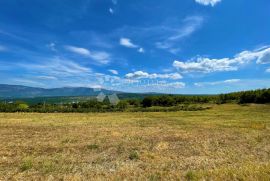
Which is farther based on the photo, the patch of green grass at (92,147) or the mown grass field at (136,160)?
the patch of green grass at (92,147)

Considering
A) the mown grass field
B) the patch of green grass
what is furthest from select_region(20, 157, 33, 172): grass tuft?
the patch of green grass

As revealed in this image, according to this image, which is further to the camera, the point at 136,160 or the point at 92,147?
the point at 92,147

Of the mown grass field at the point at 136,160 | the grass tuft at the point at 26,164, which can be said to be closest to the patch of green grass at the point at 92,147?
the mown grass field at the point at 136,160

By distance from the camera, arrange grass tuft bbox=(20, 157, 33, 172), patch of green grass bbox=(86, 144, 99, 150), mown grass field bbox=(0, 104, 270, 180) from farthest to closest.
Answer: patch of green grass bbox=(86, 144, 99, 150), grass tuft bbox=(20, 157, 33, 172), mown grass field bbox=(0, 104, 270, 180)

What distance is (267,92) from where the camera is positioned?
350 feet

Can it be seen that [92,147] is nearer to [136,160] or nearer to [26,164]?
[136,160]

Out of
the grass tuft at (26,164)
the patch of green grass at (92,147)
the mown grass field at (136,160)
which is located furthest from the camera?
the patch of green grass at (92,147)

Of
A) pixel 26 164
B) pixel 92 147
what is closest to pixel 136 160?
pixel 92 147

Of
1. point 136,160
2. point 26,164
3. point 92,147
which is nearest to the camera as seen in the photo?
point 26,164

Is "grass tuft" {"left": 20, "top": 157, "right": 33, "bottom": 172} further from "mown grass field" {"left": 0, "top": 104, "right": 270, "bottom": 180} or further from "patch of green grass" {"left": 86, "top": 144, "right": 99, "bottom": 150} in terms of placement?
"patch of green grass" {"left": 86, "top": 144, "right": 99, "bottom": 150}

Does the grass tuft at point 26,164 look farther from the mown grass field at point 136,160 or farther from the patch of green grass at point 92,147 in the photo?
the patch of green grass at point 92,147

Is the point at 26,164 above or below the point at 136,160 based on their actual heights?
above

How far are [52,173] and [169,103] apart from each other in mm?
121713

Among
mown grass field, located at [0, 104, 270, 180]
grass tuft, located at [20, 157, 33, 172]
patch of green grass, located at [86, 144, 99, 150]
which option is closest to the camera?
mown grass field, located at [0, 104, 270, 180]
